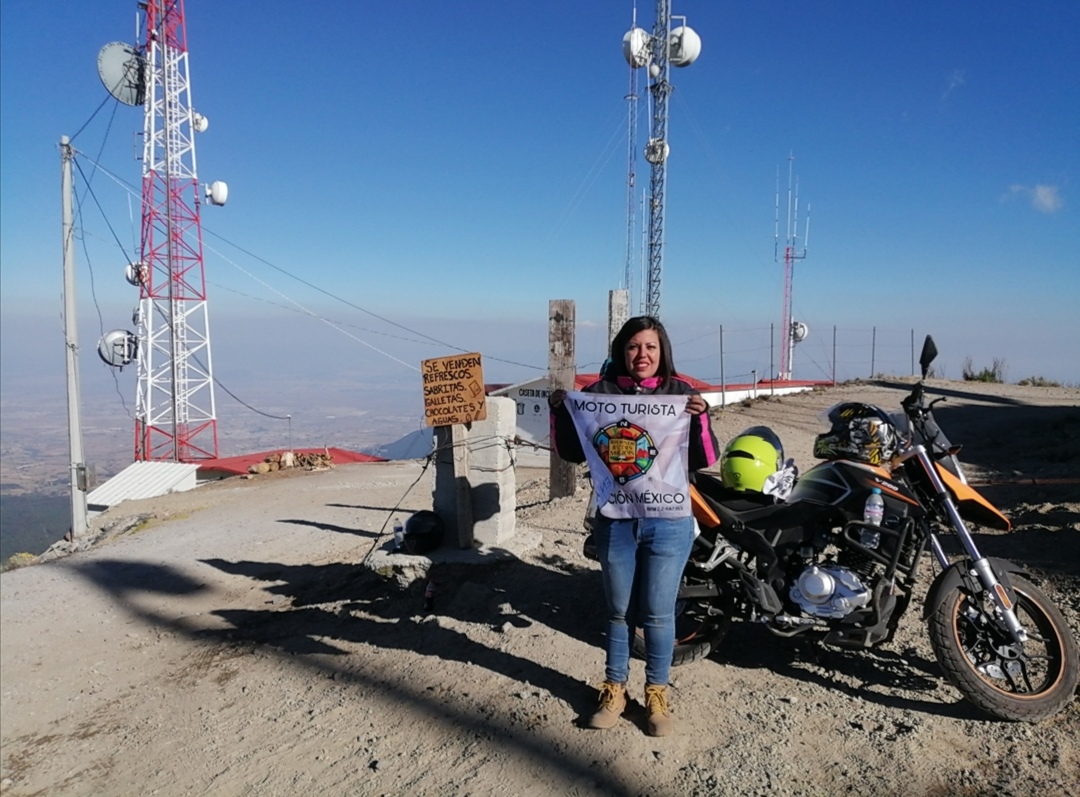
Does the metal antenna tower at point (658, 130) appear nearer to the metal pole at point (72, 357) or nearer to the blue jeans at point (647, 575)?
the metal pole at point (72, 357)

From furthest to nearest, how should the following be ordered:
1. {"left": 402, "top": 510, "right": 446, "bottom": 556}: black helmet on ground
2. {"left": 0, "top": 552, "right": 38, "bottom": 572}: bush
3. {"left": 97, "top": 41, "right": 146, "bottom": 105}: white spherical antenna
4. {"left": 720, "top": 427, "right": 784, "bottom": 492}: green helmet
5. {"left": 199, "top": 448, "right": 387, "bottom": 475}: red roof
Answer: {"left": 97, "top": 41, "right": 146, "bottom": 105}: white spherical antenna → {"left": 199, "top": 448, "right": 387, "bottom": 475}: red roof → {"left": 0, "top": 552, "right": 38, "bottom": 572}: bush → {"left": 402, "top": 510, "right": 446, "bottom": 556}: black helmet on ground → {"left": 720, "top": 427, "right": 784, "bottom": 492}: green helmet

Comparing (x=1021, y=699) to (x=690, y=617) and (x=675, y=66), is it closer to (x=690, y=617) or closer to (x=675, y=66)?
(x=690, y=617)

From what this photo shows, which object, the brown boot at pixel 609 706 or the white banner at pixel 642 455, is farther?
the brown boot at pixel 609 706

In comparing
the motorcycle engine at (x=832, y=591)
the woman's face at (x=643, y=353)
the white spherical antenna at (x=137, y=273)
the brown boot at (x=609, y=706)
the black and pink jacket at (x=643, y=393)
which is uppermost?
the white spherical antenna at (x=137, y=273)

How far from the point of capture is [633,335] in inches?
116

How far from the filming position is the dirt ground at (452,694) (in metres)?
2.72

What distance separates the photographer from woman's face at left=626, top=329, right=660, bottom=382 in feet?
9.65

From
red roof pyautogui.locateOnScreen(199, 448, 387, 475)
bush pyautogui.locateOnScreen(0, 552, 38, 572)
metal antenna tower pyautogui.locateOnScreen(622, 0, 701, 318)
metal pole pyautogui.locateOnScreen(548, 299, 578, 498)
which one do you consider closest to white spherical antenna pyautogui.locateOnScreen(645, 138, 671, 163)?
metal antenna tower pyautogui.locateOnScreen(622, 0, 701, 318)

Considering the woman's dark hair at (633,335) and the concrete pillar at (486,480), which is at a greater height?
the woman's dark hair at (633,335)

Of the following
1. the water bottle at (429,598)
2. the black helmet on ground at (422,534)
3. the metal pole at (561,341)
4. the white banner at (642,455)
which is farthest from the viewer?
the metal pole at (561,341)

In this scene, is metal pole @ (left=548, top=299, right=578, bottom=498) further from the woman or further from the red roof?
the red roof

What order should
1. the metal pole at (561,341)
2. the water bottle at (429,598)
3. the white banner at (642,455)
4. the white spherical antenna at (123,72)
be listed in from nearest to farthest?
the white banner at (642,455)
the water bottle at (429,598)
the metal pole at (561,341)
the white spherical antenna at (123,72)

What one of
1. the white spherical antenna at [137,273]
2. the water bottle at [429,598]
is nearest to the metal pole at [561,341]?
the water bottle at [429,598]

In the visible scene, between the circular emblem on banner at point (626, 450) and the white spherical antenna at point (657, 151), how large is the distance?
17928 mm
